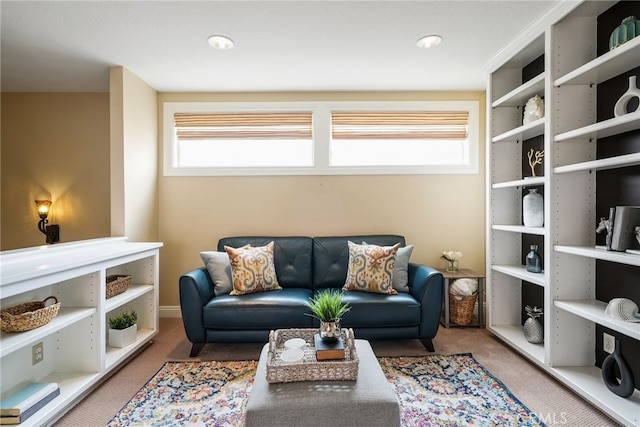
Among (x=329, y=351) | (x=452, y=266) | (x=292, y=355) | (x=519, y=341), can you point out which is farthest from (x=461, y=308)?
(x=292, y=355)

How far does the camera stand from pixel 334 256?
3045 mm

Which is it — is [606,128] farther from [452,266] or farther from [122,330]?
[122,330]

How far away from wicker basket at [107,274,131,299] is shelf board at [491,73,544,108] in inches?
139

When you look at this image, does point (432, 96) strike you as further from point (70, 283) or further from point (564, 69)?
point (70, 283)

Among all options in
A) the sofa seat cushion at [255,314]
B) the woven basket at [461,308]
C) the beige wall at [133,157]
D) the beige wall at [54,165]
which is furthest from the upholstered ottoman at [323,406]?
the beige wall at [54,165]

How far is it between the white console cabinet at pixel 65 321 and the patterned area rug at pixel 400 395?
354 millimetres

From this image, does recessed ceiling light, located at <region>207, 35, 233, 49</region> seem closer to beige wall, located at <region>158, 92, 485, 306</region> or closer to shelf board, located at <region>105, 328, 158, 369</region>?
beige wall, located at <region>158, 92, 485, 306</region>

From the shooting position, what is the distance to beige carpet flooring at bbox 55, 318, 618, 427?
1.75 meters

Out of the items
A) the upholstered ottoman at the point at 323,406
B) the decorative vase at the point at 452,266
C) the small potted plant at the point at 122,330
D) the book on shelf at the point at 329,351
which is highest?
the decorative vase at the point at 452,266

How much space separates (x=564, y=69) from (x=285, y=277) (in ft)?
8.97

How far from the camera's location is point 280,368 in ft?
4.71

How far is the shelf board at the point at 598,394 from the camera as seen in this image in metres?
1.61

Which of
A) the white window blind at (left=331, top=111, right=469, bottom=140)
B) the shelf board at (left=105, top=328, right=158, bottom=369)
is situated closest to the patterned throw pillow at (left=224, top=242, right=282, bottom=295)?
the shelf board at (left=105, top=328, right=158, bottom=369)

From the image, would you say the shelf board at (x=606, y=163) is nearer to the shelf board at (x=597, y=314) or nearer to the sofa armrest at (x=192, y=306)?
the shelf board at (x=597, y=314)
